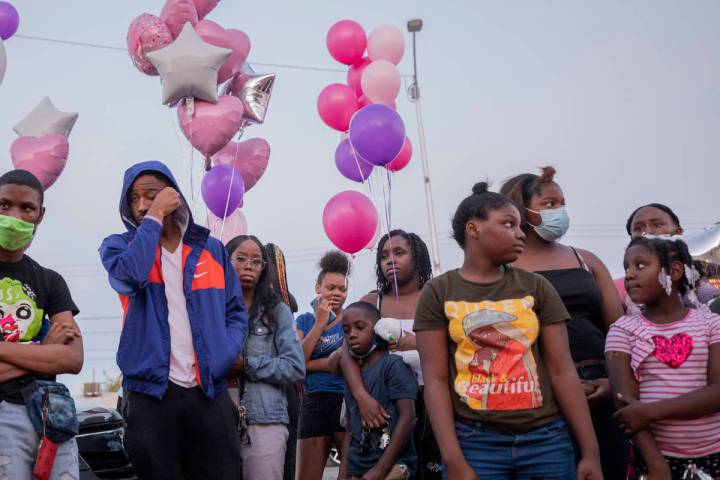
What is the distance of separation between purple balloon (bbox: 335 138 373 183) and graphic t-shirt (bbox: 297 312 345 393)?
A: 105 inches

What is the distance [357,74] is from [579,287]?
5.73 m

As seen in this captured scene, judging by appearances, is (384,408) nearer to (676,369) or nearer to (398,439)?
(398,439)

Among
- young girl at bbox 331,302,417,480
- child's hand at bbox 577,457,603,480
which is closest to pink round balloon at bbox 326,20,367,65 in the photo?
young girl at bbox 331,302,417,480

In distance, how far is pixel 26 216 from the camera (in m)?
3.59

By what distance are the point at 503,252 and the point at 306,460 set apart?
2.77 meters

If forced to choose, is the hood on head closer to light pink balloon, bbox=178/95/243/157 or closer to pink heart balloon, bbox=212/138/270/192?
light pink balloon, bbox=178/95/243/157

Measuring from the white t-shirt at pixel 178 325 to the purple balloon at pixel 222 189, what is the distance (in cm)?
368

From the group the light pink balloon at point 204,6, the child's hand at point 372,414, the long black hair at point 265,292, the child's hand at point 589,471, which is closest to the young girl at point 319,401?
the long black hair at point 265,292

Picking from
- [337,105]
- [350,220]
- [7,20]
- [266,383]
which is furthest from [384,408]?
[7,20]

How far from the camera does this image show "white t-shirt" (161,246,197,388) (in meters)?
3.61

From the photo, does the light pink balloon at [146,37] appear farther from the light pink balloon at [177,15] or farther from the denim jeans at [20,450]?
the denim jeans at [20,450]

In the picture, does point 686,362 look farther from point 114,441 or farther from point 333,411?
point 114,441

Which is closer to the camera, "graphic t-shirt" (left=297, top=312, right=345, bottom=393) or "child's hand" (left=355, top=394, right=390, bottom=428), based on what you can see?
"child's hand" (left=355, top=394, right=390, bottom=428)

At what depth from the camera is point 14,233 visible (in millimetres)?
3477
